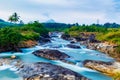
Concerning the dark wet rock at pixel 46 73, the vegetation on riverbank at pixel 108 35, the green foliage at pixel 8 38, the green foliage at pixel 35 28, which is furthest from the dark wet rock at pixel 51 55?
the green foliage at pixel 35 28

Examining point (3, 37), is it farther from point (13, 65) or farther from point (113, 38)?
point (113, 38)

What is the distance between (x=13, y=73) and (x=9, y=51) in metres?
25.8

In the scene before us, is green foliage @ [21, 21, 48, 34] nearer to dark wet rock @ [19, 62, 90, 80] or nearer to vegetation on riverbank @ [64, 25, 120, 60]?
vegetation on riverbank @ [64, 25, 120, 60]

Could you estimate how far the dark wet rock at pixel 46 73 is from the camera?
4122 cm

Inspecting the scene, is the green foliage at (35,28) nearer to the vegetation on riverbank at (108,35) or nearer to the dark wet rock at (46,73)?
the vegetation on riverbank at (108,35)

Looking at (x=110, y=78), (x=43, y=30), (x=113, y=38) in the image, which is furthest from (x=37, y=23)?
(x=110, y=78)

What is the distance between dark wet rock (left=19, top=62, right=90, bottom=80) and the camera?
41219 mm

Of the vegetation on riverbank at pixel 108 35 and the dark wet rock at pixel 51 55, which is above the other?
the vegetation on riverbank at pixel 108 35

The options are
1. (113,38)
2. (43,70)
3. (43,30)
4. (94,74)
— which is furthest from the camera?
(43,30)

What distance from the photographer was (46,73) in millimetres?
42719

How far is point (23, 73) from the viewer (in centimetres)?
4494

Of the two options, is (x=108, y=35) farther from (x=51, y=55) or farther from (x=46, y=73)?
(x=46, y=73)

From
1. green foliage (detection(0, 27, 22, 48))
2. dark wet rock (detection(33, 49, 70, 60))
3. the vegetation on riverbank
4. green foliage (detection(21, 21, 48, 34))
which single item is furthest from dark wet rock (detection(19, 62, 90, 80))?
green foliage (detection(21, 21, 48, 34))

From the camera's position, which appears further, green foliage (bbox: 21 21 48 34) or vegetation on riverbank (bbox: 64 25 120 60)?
green foliage (bbox: 21 21 48 34)
